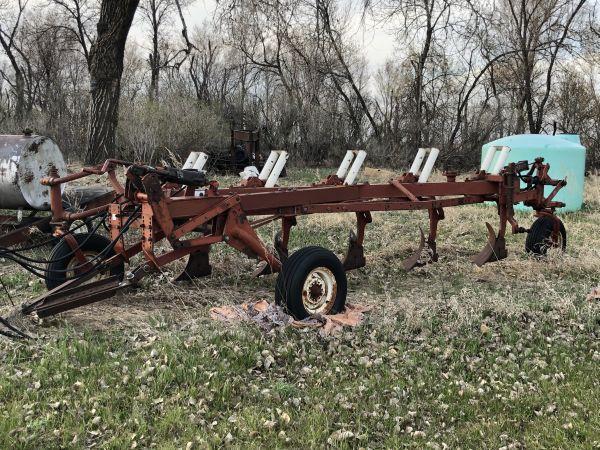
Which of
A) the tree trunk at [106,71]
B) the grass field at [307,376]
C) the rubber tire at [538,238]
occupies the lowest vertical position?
the grass field at [307,376]

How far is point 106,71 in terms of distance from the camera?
1428cm

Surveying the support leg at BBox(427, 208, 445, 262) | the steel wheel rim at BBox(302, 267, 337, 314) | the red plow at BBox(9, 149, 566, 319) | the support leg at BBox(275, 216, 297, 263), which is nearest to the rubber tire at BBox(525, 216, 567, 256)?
the support leg at BBox(427, 208, 445, 262)

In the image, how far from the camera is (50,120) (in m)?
21.8

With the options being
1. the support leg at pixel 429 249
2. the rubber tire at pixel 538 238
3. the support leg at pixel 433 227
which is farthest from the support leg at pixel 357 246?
the rubber tire at pixel 538 238

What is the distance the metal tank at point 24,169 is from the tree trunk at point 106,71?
6285 millimetres

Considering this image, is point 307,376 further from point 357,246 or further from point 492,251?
point 492,251

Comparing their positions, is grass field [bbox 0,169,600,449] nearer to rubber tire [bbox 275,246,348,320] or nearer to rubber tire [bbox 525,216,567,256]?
rubber tire [bbox 275,246,348,320]

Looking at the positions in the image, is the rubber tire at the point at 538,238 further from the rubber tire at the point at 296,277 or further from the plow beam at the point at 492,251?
the rubber tire at the point at 296,277

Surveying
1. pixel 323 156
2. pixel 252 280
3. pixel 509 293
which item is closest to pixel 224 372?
pixel 252 280

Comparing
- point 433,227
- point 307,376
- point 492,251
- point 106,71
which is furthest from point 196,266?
point 106,71

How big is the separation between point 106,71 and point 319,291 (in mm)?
10760

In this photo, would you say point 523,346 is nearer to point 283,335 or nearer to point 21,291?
point 283,335

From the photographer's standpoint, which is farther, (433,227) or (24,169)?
(24,169)

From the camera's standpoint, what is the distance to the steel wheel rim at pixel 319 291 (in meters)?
5.34
